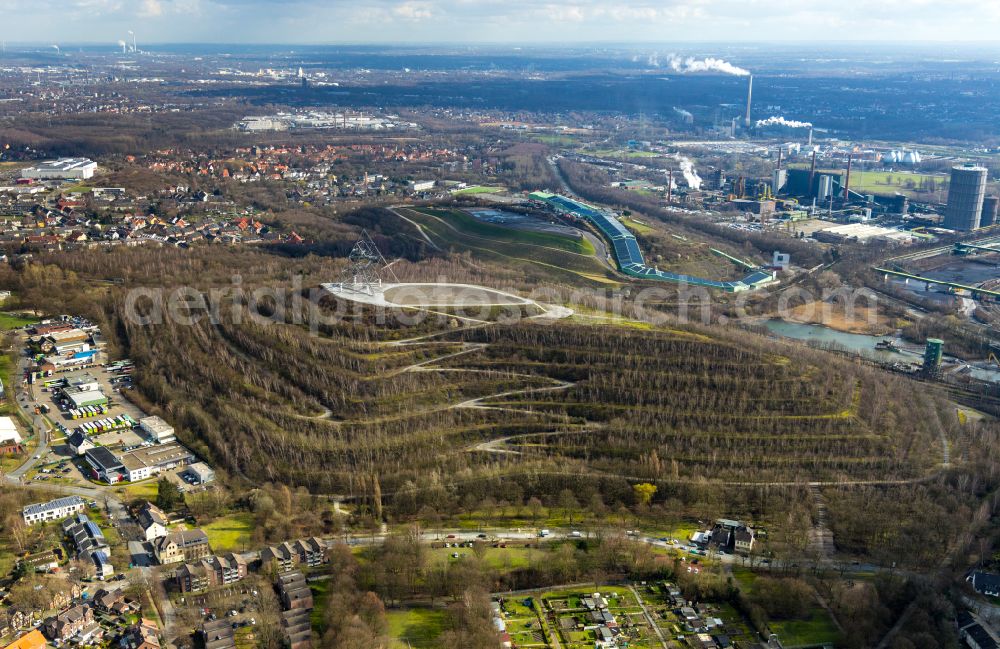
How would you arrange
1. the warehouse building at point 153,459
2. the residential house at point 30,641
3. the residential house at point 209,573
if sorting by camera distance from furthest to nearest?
1. the warehouse building at point 153,459
2. the residential house at point 209,573
3. the residential house at point 30,641

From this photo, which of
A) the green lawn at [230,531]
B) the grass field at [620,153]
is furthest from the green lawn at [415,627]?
the grass field at [620,153]

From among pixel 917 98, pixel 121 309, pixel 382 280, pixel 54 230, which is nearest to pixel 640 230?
pixel 382 280

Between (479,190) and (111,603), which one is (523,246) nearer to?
(479,190)

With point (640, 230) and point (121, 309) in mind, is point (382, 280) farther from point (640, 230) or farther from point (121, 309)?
point (640, 230)

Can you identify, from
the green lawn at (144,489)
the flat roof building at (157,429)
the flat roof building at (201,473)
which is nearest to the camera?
the green lawn at (144,489)

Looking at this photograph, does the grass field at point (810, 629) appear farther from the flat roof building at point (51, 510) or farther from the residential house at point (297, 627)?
the flat roof building at point (51, 510)

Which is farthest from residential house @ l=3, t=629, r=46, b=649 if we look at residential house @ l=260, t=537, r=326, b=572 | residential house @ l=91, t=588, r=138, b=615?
residential house @ l=260, t=537, r=326, b=572

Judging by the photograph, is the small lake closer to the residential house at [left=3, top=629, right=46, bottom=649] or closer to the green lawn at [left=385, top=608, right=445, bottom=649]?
the green lawn at [left=385, top=608, right=445, bottom=649]
